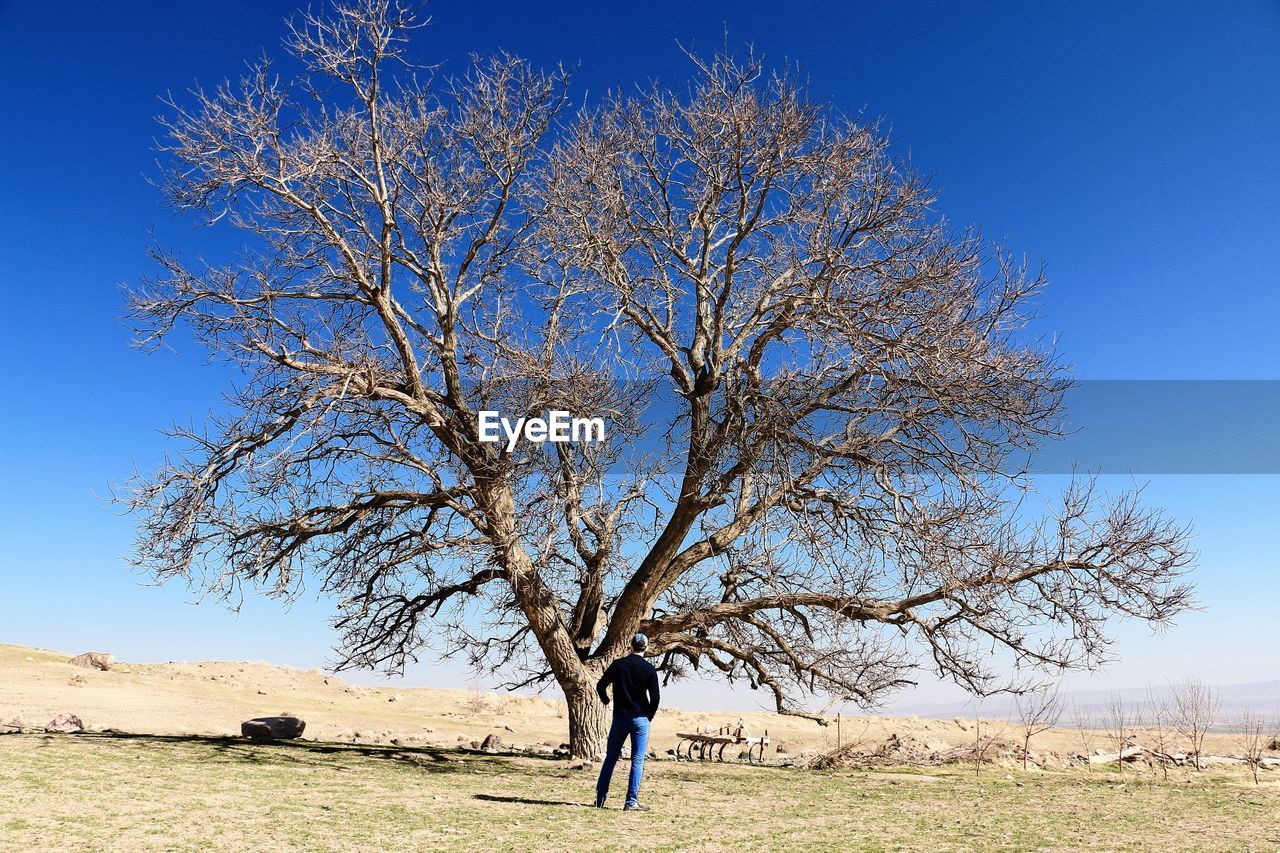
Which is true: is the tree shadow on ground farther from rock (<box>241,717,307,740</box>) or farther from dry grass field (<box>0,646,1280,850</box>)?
rock (<box>241,717,307,740</box>)

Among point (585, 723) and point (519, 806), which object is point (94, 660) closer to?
point (585, 723)


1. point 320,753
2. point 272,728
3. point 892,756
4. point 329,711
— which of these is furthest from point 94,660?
point 892,756

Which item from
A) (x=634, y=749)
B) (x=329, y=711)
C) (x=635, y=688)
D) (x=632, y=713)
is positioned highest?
(x=635, y=688)

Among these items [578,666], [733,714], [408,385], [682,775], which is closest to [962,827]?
[682,775]

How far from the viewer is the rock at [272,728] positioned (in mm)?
16891

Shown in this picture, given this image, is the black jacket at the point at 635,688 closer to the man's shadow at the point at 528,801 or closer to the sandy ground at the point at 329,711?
the man's shadow at the point at 528,801

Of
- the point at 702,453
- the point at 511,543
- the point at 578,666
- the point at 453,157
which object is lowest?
the point at 578,666

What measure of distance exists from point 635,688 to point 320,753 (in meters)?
7.03

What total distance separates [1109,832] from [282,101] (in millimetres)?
14732

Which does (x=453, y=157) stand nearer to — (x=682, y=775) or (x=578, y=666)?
(x=578, y=666)

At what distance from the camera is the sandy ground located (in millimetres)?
22812

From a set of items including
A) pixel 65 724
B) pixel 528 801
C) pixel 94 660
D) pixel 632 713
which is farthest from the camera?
pixel 94 660

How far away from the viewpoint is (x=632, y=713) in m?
10.3

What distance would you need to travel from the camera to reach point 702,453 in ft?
46.3
